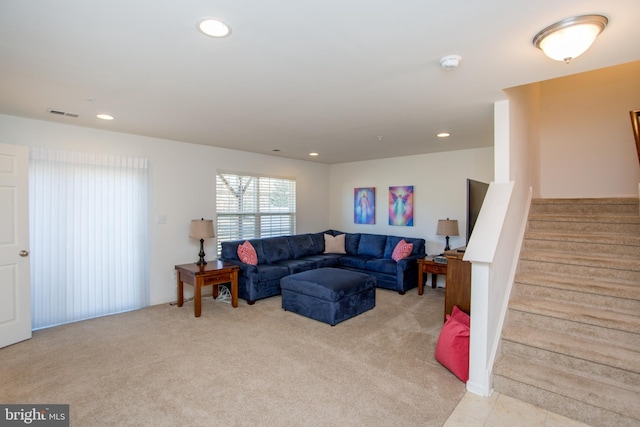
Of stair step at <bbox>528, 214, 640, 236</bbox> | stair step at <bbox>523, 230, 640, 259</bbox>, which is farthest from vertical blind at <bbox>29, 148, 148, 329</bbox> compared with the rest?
stair step at <bbox>528, 214, 640, 236</bbox>

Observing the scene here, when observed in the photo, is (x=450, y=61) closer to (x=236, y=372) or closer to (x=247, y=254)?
(x=236, y=372)

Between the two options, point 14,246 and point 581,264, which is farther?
point 14,246

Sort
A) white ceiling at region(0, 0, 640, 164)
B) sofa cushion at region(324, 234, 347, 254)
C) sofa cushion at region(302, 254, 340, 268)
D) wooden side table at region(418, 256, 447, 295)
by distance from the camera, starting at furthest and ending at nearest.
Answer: sofa cushion at region(324, 234, 347, 254) < sofa cushion at region(302, 254, 340, 268) < wooden side table at region(418, 256, 447, 295) < white ceiling at region(0, 0, 640, 164)

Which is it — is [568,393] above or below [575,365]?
below

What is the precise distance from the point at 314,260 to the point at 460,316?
2.90 metres

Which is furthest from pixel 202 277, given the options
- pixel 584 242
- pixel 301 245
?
pixel 584 242

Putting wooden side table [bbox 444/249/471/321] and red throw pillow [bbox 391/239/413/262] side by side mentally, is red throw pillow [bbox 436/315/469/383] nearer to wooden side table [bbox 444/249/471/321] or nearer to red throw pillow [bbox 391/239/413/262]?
wooden side table [bbox 444/249/471/321]

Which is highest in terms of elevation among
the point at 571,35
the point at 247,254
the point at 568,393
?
the point at 571,35

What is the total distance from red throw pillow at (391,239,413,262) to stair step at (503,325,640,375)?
8.90ft

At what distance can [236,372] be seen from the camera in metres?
2.68

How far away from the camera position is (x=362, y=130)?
398 cm

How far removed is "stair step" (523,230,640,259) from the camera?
9.69 ft

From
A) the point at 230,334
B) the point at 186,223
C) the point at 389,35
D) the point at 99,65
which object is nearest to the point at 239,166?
the point at 186,223

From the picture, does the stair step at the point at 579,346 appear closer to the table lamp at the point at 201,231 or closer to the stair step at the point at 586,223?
the stair step at the point at 586,223
